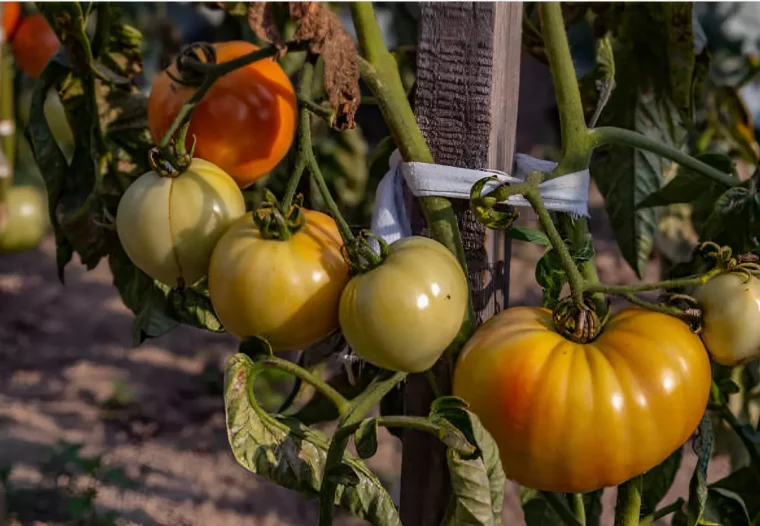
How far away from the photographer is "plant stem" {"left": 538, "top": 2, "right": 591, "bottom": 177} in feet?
2.90

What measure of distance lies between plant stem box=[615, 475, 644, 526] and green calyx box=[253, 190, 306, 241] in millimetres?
448

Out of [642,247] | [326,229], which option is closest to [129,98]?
[326,229]

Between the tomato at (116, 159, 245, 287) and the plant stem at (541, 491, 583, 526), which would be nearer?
the tomato at (116, 159, 245, 287)

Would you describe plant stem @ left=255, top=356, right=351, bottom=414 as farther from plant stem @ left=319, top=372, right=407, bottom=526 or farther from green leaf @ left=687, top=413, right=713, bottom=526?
green leaf @ left=687, top=413, right=713, bottom=526

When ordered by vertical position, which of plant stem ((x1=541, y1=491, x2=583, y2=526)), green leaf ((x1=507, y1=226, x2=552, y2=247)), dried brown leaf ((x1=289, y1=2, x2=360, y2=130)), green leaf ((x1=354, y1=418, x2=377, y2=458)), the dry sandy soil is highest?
dried brown leaf ((x1=289, y1=2, x2=360, y2=130))

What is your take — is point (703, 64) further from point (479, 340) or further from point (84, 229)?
point (84, 229)

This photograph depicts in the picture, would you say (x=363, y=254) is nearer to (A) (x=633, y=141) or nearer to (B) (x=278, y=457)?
(B) (x=278, y=457)

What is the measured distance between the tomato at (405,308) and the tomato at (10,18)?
1.03 metres

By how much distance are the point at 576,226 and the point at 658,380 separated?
0.22m

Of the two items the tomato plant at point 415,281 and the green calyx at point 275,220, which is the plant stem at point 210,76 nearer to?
the tomato plant at point 415,281

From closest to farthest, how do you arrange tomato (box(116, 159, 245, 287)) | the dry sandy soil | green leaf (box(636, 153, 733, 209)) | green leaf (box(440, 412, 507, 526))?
green leaf (box(440, 412, 507, 526)) < tomato (box(116, 159, 245, 287)) < green leaf (box(636, 153, 733, 209)) < the dry sandy soil

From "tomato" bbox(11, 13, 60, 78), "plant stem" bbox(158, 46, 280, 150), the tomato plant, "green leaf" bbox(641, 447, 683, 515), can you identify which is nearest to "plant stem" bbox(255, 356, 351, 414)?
the tomato plant

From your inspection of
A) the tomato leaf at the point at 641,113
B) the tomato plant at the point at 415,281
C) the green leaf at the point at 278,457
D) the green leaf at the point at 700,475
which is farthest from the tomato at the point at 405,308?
the tomato leaf at the point at 641,113

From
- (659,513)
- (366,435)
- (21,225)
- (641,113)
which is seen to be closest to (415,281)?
(366,435)
